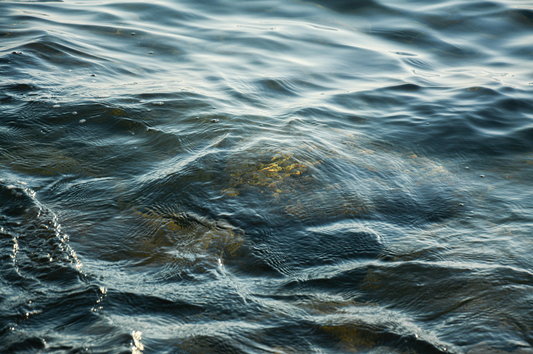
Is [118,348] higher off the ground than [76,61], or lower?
lower

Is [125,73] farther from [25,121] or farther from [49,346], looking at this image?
[49,346]

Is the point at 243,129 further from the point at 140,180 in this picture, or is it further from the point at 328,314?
the point at 328,314

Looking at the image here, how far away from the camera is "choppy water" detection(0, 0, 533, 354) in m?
2.25

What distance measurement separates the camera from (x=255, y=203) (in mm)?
3422

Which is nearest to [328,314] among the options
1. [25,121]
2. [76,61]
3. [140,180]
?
[140,180]

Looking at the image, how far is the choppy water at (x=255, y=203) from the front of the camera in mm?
2246

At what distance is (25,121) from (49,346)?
3.19 meters

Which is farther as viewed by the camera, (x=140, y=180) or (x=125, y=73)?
(x=125, y=73)

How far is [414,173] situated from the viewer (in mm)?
4195

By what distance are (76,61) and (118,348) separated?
5597 millimetres

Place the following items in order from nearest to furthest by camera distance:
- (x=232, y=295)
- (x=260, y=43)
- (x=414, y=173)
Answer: (x=232, y=295) < (x=414, y=173) < (x=260, y=43)

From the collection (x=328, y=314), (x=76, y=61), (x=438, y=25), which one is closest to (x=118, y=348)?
(x=328, y=314)

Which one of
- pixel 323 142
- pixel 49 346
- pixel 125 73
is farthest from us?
Result: pixel 125 73

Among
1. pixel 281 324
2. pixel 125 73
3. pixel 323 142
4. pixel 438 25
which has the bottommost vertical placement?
pixel 281 324
